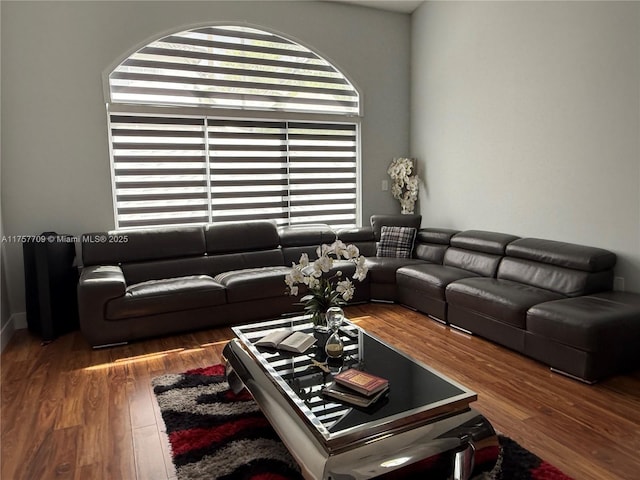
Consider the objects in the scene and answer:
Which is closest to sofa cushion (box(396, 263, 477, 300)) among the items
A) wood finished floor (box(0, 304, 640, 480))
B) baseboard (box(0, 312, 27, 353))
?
wood finished floor (box(0, 304, 640, 480))

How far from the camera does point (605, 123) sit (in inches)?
136

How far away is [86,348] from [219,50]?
10.7 ft

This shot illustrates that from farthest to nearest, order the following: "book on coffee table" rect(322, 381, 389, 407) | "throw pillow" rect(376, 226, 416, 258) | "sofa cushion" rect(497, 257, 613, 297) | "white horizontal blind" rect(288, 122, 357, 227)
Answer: "white horizontal blind" rect(288, 122, 357, 227)
"throw pillow" rect(376, 226, 416, 258)
"sofa cushion" rect(497, 257, 613, 297)
"book on coffee table" rect(322, 381, 389, 407)

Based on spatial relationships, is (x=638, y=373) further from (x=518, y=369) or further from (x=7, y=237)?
(x=7, y=237)

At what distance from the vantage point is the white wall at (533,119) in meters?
3.37

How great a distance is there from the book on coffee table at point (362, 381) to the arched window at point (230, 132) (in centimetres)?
334

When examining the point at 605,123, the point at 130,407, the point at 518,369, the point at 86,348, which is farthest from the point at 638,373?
the point at 86,348

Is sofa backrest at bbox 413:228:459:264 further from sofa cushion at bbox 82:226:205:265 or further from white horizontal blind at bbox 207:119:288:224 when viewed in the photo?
sofa cushion at bbox 82:226:205:265

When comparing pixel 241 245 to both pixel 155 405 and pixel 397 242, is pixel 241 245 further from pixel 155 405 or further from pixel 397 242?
pixel 155 405

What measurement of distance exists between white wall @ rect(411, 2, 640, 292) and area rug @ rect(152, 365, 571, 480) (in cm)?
214

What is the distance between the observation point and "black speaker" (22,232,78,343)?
3639 millimetres

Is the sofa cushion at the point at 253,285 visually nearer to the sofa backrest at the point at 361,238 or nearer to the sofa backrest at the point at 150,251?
the sofa backrest at the point at 150,251

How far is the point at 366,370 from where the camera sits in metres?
2.11

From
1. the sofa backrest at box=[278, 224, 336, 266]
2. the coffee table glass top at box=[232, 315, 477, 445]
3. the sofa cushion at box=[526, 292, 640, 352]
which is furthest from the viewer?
the sofa backrest at box=[278, 224, 336, 266]
